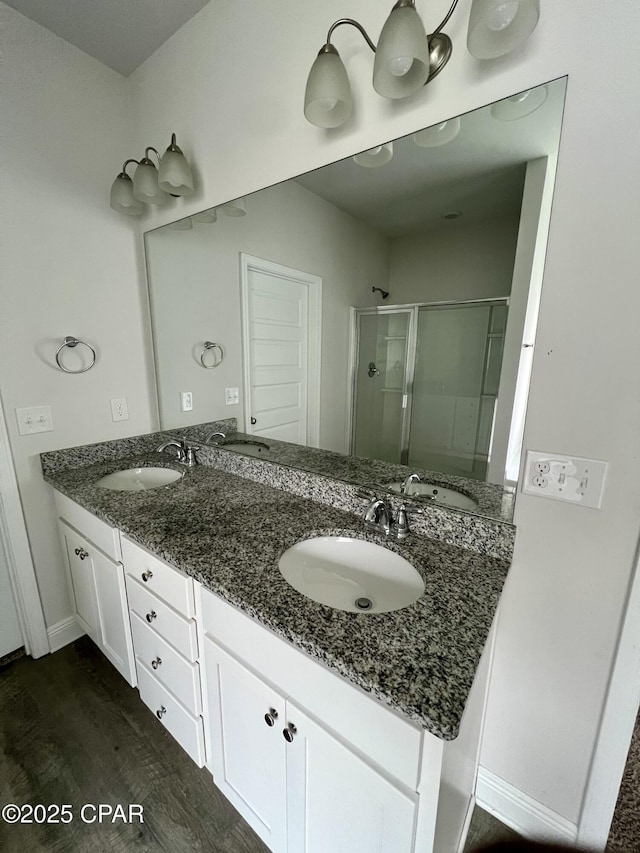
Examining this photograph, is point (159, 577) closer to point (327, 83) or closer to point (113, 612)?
point (113, 612)

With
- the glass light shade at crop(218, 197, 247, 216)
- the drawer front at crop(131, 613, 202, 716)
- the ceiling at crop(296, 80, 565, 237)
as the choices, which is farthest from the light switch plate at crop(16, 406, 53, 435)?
the ceiling at crop(296, 80, 565, 237)

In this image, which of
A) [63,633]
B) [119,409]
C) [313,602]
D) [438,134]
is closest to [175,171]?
[438,134]

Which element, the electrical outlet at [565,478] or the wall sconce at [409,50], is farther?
the electrical outlet at [565,478]

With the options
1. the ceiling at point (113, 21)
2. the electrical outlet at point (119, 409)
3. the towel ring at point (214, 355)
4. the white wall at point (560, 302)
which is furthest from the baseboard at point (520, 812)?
the ceiling at point (113, 21)

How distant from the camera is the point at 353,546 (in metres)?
1.09

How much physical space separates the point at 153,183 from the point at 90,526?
146cm

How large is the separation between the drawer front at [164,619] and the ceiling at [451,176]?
1.42 meters

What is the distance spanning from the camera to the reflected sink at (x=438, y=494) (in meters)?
1.08

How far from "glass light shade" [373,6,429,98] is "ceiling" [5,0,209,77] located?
39.3 inches

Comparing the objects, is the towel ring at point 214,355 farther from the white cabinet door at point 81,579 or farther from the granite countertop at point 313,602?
the white cabinet door at point 81,579

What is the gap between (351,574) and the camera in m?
1.08

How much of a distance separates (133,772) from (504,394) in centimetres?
176

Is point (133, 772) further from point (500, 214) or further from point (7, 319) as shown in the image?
point (500, 214)

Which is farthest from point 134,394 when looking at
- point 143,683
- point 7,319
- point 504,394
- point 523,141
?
point 523,141
